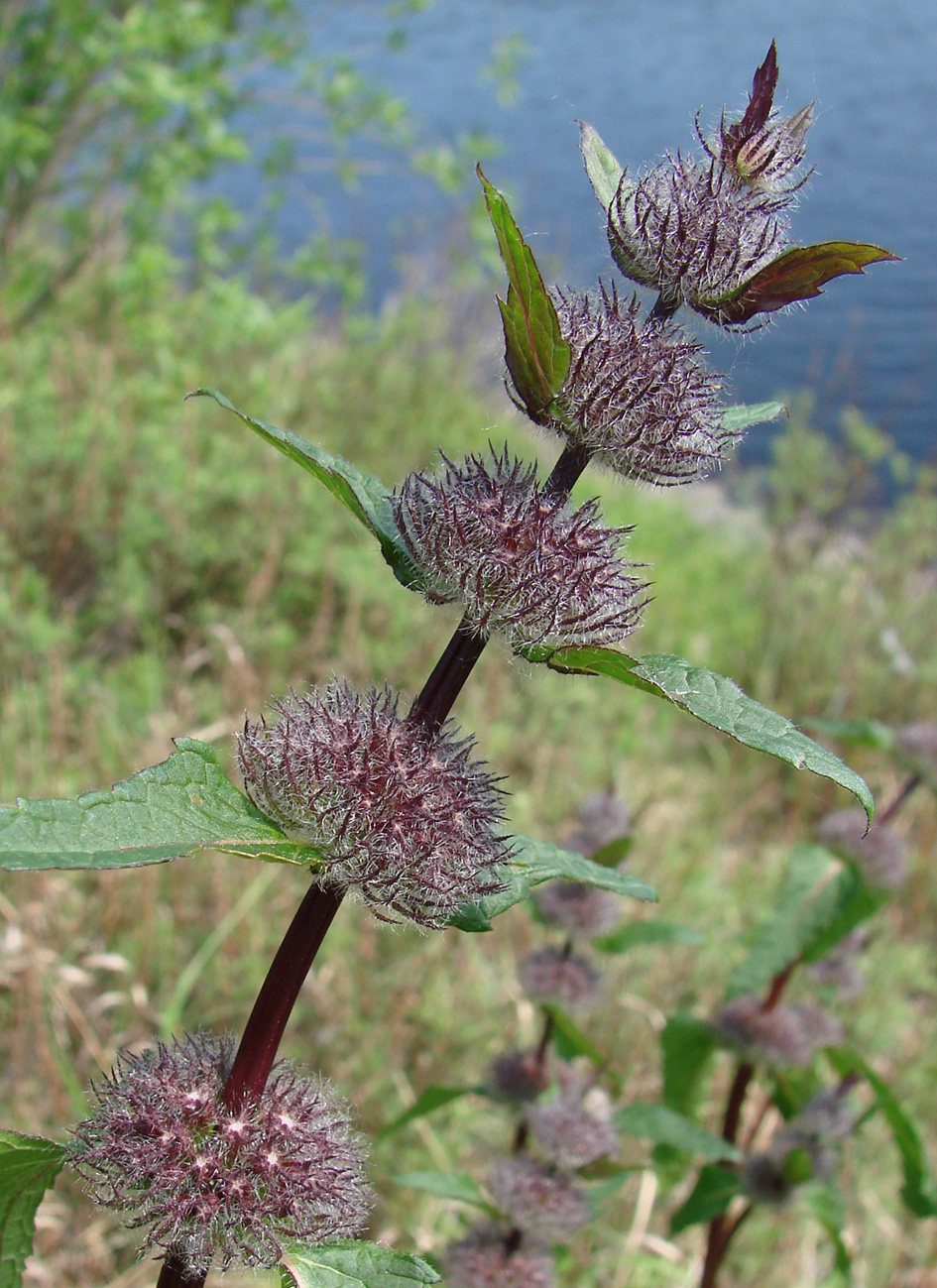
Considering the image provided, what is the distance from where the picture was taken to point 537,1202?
5.71 feet

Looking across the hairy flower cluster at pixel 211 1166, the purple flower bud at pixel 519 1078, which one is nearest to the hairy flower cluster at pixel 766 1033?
the purple flower bud at pixel 519 1078

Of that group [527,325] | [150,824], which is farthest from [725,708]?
[150,824]

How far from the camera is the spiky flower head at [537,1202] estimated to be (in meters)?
1.73

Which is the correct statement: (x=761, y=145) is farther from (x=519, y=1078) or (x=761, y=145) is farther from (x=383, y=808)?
(x=519, y=1078)

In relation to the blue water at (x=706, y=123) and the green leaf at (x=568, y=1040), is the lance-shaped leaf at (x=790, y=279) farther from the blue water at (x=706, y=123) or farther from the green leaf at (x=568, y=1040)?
the blue water at (x=706, y=123)

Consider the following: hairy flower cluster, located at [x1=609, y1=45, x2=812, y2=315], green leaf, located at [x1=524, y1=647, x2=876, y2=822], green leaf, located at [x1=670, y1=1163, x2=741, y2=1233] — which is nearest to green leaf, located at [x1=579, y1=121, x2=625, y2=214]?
hairy flower cluster, located at [x1=609, y1=45, x2=812, y2=315]

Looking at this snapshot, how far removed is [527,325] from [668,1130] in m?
1.38

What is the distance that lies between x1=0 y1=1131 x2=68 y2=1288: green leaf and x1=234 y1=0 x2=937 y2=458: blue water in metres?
5.65

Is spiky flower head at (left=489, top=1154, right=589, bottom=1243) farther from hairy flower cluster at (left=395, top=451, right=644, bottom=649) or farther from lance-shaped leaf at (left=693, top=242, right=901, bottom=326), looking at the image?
lance-shaped leaf at (left=693, top=242, right=901, bottom=326)

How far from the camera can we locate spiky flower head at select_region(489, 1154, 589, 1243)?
5.69ft

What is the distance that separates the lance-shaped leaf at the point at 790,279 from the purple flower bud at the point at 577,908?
1.20 meters

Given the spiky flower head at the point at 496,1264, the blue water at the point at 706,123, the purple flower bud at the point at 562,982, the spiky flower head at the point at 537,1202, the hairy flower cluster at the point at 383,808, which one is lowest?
the spiky flower head at the point at 496,1264

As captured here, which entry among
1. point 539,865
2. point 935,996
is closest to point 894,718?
point 935,996

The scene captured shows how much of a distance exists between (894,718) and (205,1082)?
520 cm
